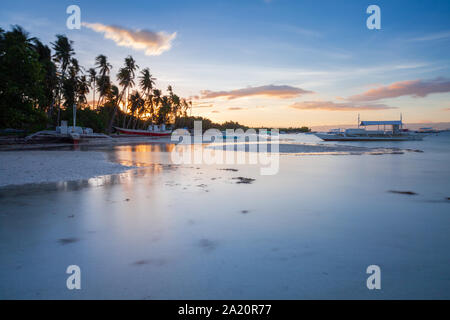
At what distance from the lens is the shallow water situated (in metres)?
3.06

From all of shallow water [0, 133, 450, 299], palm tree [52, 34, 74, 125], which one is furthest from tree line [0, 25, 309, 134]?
shallow water [0, 133, 450, 299]

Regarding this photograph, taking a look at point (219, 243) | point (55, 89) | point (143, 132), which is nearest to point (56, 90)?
point (55, 89)

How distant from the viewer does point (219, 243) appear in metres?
4.38

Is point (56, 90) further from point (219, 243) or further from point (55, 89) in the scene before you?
point (219, 243)

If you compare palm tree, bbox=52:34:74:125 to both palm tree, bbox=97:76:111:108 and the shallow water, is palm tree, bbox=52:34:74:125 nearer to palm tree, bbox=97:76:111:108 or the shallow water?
palm tree, bbox=97:76:111:108

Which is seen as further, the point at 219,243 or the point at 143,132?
the point at 143,132

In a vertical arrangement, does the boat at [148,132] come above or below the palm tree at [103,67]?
below

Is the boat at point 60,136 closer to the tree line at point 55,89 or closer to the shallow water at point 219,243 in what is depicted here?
the tree line at point 55,89

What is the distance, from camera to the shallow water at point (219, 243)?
306 cm

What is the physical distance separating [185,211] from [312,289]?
379 cm

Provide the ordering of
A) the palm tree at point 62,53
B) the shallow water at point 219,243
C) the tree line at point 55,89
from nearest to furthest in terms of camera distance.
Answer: the shallow water at point 219,243, the tree line at point 55,89, the palm tree at point 62,53

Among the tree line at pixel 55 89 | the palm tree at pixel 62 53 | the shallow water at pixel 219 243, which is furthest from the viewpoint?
the palm tree at pixel 62 53

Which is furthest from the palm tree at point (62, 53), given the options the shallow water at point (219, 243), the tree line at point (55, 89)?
the shallow water at point (219, 243)

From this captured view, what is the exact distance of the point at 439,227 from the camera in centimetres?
529
